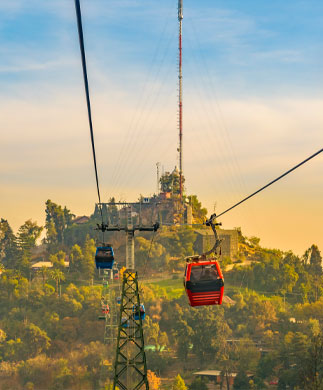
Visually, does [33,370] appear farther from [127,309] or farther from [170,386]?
[127,309]

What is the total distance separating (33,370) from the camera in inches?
7525

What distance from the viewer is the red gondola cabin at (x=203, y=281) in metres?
29.4

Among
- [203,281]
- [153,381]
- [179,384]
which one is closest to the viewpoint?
[203,281]

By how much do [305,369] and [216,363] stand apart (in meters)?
29.0

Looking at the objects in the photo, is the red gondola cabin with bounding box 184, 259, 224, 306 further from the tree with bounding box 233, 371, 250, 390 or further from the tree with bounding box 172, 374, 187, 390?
the tree with bounding box 233, 371, 250, 390

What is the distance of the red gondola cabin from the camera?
29359 millimetres

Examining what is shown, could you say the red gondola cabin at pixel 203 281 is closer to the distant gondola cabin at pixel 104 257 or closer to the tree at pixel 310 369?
the distant gondola cabin at pixel 104 257

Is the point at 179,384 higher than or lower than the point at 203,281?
lower

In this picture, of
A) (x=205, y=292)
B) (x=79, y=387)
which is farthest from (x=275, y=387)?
(x=205, y=292)

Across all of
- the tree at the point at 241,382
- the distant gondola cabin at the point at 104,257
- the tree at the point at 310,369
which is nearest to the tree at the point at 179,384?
the tree at the point at 241,382

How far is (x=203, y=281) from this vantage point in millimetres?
29484

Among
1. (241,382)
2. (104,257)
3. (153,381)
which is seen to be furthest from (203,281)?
(153,381)

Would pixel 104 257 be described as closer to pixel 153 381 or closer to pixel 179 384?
pixel 179 384

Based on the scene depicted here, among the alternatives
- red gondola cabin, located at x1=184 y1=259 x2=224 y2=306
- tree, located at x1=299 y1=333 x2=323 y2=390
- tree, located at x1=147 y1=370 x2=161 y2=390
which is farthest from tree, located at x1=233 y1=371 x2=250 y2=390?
red gondola cabin, located at x1=184 y1=259 x2=224 y2=306
